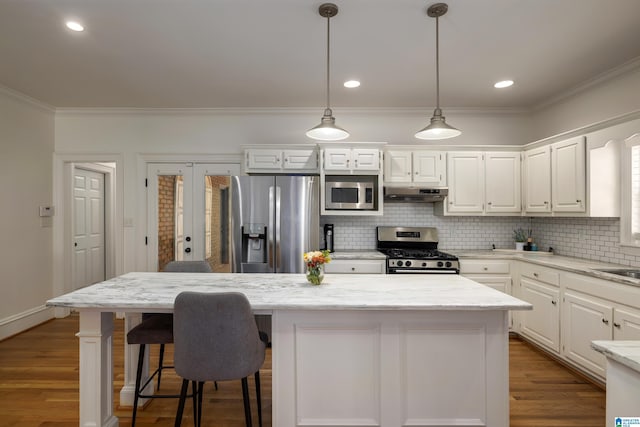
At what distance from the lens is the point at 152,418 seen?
227 centimetres

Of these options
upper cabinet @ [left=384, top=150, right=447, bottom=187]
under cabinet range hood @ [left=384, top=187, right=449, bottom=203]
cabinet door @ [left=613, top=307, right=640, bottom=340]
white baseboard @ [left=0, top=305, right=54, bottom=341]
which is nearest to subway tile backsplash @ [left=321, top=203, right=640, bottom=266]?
under cabinet range hood @ [left=384, top=187, right=449, bottom=203]

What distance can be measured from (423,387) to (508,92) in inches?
131

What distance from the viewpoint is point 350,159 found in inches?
153

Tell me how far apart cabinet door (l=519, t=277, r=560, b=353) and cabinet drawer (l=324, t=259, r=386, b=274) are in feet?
4.81

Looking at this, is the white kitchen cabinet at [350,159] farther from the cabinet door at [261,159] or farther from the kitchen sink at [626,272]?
the kitchen sink at [626,272]

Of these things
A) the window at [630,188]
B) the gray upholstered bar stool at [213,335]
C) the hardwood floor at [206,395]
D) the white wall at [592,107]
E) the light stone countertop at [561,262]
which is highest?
the white wall at [592,107]

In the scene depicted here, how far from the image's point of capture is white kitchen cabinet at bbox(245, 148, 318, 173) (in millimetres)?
3885

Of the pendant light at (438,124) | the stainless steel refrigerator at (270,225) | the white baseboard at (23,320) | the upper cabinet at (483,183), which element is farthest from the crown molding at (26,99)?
the upper cabinet at (483,183)

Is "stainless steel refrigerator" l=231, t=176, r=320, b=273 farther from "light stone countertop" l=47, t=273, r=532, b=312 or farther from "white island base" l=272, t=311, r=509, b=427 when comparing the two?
"white island base" l=272, t=311, r=509, b=427

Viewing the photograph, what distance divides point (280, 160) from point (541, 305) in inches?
121

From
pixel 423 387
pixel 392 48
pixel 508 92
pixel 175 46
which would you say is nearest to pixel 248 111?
pixel 175 46

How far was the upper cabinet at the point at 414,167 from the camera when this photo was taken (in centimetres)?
396

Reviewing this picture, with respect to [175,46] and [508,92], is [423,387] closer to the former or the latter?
[175,46]

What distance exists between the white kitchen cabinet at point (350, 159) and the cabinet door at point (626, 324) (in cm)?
242
